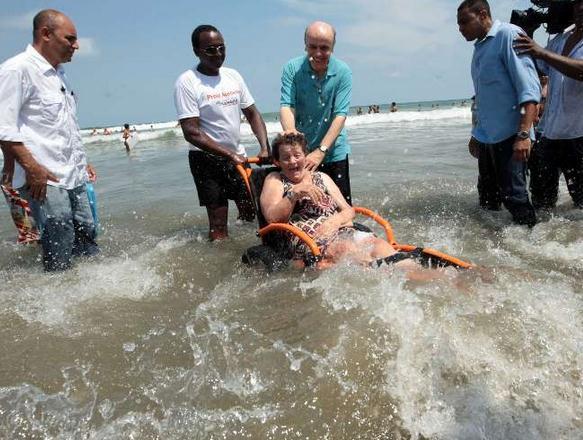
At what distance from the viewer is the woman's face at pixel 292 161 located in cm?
390

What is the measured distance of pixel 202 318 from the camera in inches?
121

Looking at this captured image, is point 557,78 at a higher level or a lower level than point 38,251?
higher

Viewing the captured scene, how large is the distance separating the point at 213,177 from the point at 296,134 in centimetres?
132

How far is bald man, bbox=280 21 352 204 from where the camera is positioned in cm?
445

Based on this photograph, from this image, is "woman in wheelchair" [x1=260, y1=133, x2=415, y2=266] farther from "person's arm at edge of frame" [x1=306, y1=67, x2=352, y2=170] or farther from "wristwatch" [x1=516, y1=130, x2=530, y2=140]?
"wristwatch" [x1=516, y1=130, x2=530, y2=140]

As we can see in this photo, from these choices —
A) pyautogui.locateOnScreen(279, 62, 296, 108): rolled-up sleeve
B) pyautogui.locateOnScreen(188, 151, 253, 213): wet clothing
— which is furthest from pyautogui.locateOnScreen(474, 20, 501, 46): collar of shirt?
pyautogui.locateOnScreen(188, 151, 253, 213): wet clothing

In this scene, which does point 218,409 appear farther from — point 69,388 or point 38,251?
point 38,251

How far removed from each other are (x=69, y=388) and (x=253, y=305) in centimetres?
125

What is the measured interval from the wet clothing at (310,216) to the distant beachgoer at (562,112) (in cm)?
226

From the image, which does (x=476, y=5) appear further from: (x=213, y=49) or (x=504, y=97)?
(x=213, y=49)

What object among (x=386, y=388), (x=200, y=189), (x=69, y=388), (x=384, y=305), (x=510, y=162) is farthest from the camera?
(x=200, y=189)

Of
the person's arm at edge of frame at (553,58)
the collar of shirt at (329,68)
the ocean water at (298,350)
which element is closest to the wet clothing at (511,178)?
the ocean water at (298,350)

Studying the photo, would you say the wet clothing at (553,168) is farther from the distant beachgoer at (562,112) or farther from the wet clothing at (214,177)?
the wet clothing at (214,177)

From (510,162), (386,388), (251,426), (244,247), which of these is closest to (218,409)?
(251,426)
